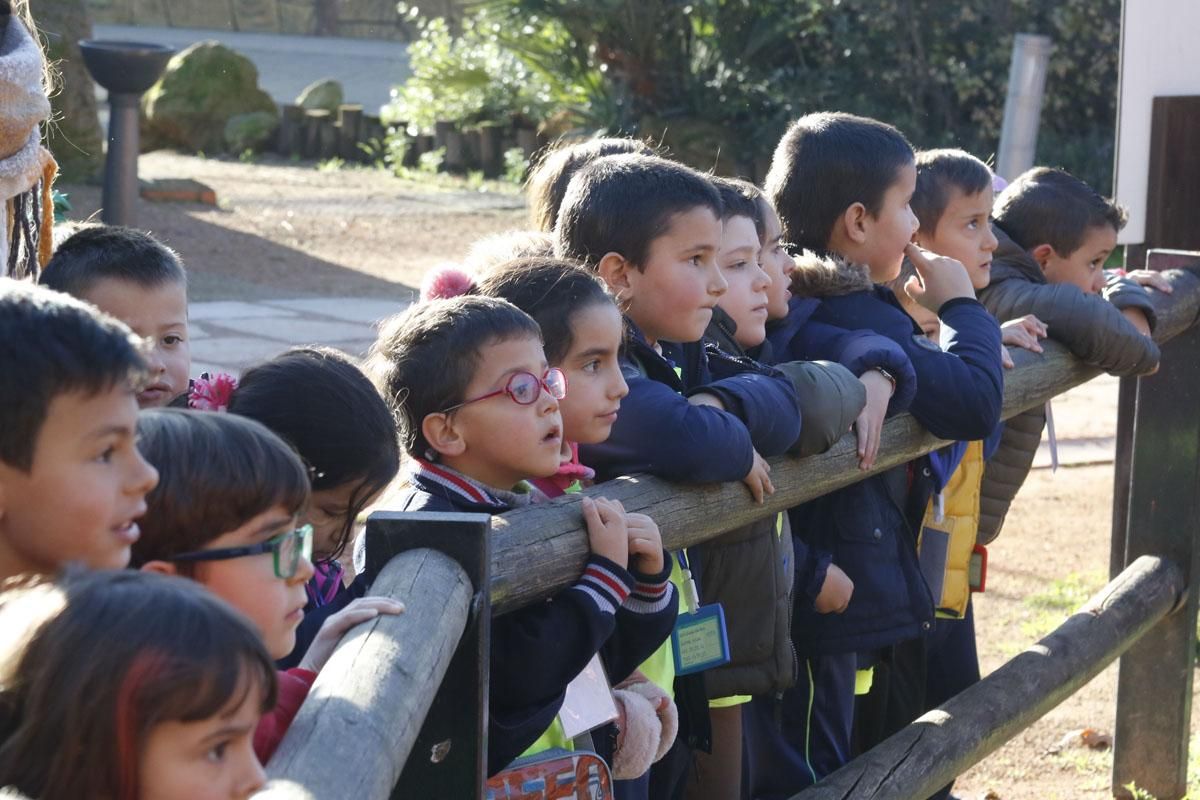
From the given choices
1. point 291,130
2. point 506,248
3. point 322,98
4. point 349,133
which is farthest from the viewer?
point 322,98

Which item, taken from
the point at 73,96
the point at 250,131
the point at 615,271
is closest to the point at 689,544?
the point at 615,271

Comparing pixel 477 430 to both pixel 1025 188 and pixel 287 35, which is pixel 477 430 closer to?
pixel 1025 188

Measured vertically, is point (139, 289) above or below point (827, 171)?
below

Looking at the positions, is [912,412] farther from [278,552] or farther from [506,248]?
[278,552]

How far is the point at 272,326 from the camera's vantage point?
8453 mm

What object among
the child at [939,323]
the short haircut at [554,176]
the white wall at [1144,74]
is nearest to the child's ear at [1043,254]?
the child at [939,323]

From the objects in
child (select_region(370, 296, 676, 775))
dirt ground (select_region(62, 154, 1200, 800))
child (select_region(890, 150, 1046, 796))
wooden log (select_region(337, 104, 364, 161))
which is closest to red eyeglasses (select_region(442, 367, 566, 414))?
child (select_region(370, 296, 676, 775))

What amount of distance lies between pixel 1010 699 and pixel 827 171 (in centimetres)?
110

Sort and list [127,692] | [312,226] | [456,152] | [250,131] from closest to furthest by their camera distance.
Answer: [127,692] → [312,226] → [456,152] → [250,131]

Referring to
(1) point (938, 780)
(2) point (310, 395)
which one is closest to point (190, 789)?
(2) point (310, 395)

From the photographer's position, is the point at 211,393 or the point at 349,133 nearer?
the point at 211,393

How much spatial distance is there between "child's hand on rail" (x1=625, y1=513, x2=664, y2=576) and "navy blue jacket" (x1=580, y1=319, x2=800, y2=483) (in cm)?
25

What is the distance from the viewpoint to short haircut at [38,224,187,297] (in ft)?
7.76

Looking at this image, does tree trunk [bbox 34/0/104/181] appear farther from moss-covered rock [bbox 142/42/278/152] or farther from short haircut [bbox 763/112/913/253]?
short haircut [bbox 763/112/913/253]
